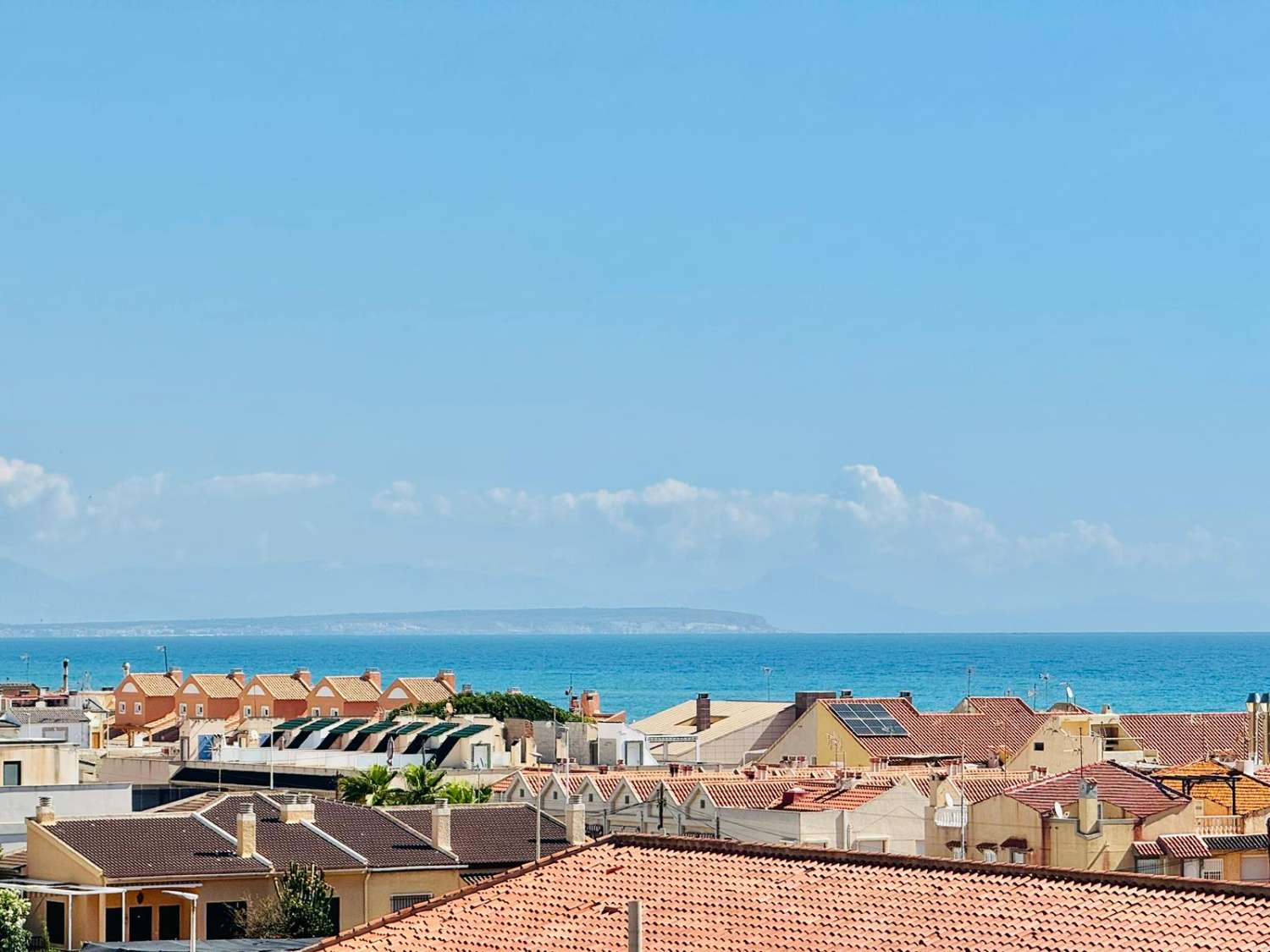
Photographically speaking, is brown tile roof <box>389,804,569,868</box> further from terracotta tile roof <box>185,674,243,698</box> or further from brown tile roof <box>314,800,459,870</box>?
terracotta tile roof <box>185,674,243,698</box>

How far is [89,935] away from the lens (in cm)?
4888

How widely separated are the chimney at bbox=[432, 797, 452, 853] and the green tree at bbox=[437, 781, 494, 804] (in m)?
11.4

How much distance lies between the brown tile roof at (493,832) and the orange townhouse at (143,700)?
88045mm

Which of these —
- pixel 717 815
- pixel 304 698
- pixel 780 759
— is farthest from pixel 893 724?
pixel 304 698

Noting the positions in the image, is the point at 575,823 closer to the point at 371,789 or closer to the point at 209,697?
the point at 371,789

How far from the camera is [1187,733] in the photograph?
9088 cm

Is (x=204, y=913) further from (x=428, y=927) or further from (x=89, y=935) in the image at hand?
(x=428, y=927)

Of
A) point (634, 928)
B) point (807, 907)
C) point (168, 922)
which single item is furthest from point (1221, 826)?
point (168, 922)

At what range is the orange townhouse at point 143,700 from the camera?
14562 centimetres

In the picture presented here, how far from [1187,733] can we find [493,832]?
4208 centimetres

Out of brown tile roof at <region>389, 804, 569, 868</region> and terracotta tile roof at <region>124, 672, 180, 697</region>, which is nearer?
brown tile roof at <region>389, 804, 569, 868</region>

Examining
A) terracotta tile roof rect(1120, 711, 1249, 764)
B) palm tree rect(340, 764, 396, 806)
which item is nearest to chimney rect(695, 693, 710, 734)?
terracotta tile roof rect(1120, 711, 1249, 764)

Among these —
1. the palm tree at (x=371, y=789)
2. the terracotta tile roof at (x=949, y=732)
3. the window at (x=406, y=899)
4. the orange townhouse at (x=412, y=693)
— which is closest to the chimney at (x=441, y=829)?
the window at (x=406, y=899)

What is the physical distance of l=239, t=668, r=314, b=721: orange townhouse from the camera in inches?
5507
